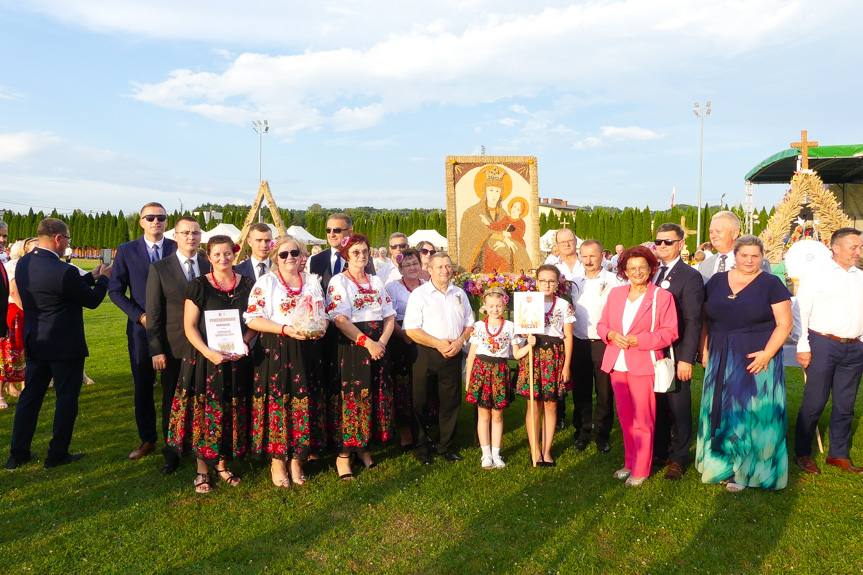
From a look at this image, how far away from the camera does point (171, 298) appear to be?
4.76 meters

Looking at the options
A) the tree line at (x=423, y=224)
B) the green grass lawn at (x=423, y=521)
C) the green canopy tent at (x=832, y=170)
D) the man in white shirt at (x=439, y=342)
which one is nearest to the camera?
the green grass lawn at (x=423, y=521)

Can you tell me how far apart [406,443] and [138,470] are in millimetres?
2356

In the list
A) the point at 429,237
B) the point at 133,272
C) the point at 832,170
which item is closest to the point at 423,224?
the point at 429,237

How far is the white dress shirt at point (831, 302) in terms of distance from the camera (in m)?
4.91

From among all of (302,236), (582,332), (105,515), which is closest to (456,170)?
(582,332)

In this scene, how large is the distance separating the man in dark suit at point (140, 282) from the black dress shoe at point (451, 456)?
9.05 feet

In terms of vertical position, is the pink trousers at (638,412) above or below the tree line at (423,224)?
below

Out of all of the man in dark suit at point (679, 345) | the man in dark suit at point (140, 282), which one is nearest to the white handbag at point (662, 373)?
the man in dark suit at point (679, 345)

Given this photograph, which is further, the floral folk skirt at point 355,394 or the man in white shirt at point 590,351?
the man in white shirt at point 590,351

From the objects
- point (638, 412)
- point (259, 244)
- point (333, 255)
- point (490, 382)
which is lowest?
point (638, 412)

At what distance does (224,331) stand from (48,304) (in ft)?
6.35

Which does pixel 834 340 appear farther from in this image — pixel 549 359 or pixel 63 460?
pixel 63 460

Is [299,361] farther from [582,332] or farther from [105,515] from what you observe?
[582,332]

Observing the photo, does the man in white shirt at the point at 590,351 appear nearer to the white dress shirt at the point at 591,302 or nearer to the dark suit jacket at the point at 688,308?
the white dress shirt at the point at 591,302
